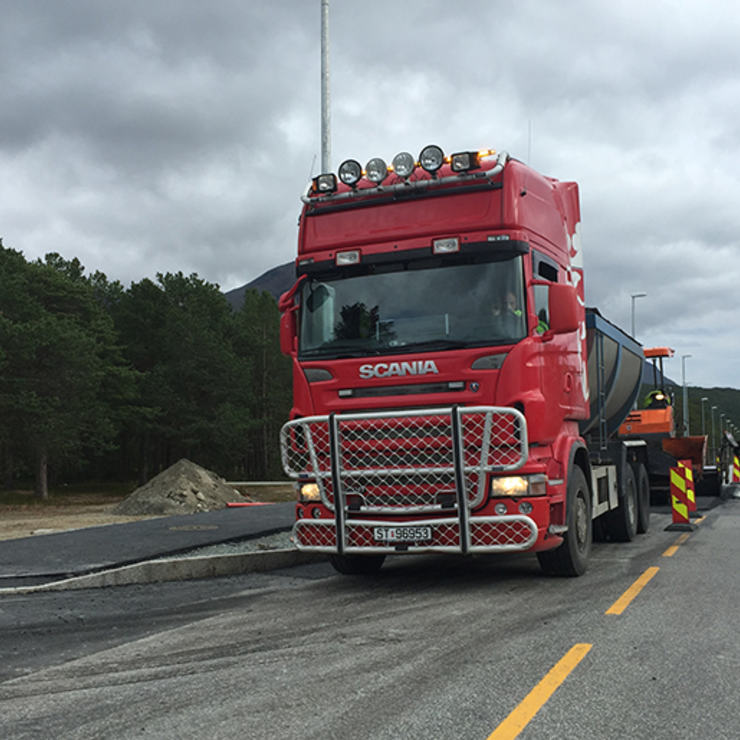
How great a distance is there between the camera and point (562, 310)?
28.2 ft

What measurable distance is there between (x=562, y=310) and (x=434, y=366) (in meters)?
1.44

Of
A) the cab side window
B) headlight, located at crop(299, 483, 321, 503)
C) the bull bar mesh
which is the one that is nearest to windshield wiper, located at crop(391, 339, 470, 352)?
the bull bar mesh

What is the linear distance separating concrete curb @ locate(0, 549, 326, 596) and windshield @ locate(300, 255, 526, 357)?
10.5 feet

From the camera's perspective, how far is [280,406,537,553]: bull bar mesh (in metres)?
8.06

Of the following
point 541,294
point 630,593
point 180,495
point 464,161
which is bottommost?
point 630,593

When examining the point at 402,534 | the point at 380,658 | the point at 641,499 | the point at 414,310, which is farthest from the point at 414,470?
the point at 641,499

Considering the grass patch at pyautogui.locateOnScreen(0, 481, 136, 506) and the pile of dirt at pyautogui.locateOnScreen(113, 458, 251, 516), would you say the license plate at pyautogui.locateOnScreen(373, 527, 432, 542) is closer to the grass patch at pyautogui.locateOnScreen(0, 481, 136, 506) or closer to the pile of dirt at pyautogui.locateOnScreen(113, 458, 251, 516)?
the pile of dirt at pyautogui.locateOnScreen(113, 458, 251, 516)

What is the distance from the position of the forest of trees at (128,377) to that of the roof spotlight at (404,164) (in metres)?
32.2

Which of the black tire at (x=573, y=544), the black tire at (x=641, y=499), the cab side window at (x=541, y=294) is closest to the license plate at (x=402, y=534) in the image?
the black tire at (x=573, y=544)

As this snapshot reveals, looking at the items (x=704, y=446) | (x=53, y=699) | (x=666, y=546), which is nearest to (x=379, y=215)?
(x=53, y=699)

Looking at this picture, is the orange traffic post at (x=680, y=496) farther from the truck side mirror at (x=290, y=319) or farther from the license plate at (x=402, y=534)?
the truck side mirror at (x=290, y=319)

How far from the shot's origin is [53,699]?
5059mm

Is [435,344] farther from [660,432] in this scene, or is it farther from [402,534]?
[660,432]

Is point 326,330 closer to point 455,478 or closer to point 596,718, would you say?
point 455,478
